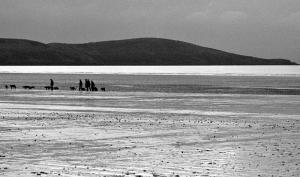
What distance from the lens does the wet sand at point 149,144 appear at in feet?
62.8

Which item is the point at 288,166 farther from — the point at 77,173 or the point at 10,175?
the point at 10,175

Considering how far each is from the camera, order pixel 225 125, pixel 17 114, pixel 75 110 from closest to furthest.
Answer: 1. pixel 225 125
2. pixel 17 114
3. pixel 75 110

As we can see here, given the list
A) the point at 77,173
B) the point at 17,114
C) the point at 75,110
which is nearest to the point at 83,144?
the point at 77,173

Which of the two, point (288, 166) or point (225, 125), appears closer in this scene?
point (288, 166)

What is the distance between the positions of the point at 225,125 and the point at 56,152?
1311 cm

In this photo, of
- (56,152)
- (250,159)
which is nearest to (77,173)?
(56,152)

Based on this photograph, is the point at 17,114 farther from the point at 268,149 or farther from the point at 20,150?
the point at 268,149

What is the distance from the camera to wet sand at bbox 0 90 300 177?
1914 cm

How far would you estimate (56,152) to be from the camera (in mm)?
22562

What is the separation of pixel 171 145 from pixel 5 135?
795 cm

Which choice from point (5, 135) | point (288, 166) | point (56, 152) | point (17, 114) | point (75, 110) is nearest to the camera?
point (288, 166)

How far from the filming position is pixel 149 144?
25.0m

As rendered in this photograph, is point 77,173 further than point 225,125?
No

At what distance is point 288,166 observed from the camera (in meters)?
19.6
